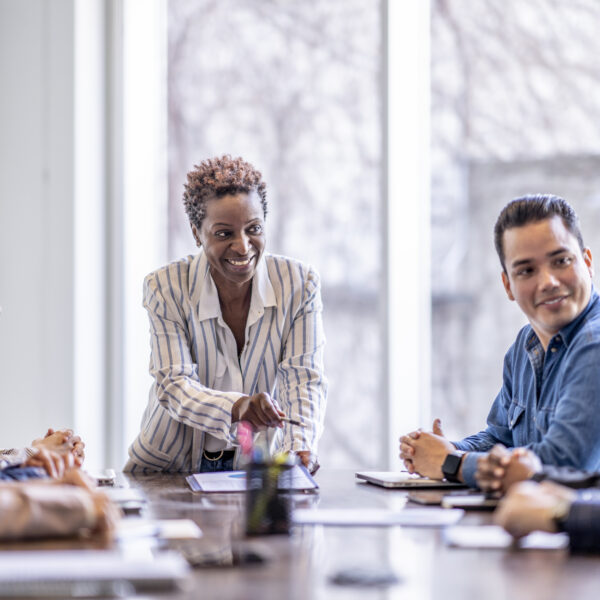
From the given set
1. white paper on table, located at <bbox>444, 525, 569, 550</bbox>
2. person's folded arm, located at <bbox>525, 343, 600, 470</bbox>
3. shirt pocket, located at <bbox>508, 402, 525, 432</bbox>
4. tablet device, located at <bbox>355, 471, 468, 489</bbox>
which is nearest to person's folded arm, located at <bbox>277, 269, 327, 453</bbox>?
tablet device, located at <bbox>355, 471, 468, 489</bbox>

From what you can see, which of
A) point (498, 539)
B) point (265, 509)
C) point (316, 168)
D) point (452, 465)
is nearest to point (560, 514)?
point (498, 539)

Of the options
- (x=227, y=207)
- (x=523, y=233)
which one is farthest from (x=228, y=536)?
(x=227, y=207)

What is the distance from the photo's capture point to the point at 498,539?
1424 mm

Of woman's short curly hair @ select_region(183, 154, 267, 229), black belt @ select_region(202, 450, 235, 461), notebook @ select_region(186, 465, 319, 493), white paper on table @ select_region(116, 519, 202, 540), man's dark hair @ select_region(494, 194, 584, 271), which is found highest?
woman's short curly hair @ select_region(183, 154, 267, 229)

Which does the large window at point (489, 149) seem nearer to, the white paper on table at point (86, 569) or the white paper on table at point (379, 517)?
the white paper on table at point (379, 517)

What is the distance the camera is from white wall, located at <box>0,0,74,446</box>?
3760 mm

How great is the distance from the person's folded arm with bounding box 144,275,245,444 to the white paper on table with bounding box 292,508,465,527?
0.64m

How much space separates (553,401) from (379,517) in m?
0.60

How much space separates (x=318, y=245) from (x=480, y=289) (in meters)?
0.75

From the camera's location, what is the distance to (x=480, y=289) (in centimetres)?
392

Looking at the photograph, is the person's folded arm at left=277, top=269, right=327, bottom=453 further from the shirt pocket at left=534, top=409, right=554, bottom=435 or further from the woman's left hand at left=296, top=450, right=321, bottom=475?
the shirt pocket at left=534, top=409, right=554, bottom=435

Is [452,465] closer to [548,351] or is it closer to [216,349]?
[548,351]

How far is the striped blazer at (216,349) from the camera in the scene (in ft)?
8.34

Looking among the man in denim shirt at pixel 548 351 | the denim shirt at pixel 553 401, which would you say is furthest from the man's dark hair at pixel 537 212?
the denim shirt at pixel 553 401
